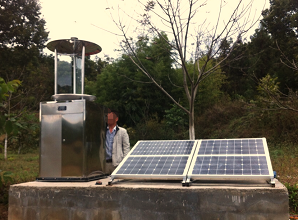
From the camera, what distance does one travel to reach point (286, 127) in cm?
1518

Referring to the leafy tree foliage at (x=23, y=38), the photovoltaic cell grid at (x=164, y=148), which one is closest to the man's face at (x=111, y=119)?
the photovoltaic cell grid at (x=164, y=148)

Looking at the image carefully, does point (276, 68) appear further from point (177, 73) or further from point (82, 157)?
point (82, 157)

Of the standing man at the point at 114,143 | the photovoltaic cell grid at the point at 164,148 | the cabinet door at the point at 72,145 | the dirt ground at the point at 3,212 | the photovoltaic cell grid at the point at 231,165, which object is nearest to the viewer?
the photovoltaic cell grid at the point at 231,165

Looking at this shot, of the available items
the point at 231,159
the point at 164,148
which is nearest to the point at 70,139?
the point at 164,148

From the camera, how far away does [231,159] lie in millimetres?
4352

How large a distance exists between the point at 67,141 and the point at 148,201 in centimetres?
163

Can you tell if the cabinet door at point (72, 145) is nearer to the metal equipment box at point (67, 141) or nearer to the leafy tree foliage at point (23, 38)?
the metal equipment box at point (67, 141)

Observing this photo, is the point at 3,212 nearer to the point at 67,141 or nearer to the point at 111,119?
the point at 67,141

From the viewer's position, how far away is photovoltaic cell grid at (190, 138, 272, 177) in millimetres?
3982

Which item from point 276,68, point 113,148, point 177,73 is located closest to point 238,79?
point 276,68

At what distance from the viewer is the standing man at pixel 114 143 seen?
18.3 feet

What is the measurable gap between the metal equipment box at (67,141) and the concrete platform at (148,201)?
232 mm

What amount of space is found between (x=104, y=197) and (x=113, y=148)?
4.84 feet

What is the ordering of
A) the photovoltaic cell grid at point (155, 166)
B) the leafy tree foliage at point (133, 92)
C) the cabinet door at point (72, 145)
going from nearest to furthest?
the photovoltaic cell grid at point (155, 166), the cabinet door at point (72, 145), the leafy tree foliage at point (133, 92)
